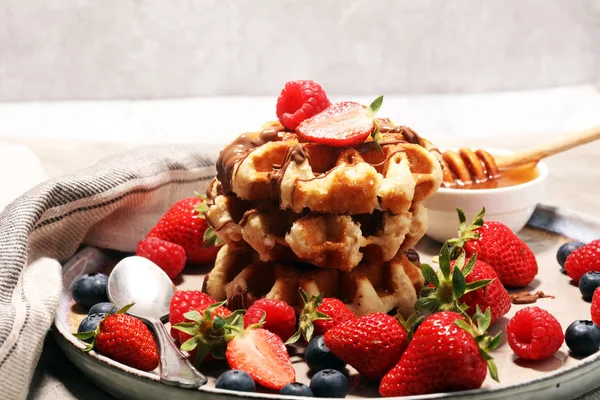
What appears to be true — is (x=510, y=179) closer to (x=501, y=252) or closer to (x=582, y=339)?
(x=501, y=252)

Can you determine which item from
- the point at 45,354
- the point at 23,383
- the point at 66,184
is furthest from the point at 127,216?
the point at 23,383

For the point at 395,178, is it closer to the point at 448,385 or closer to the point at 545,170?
the point at 448,385

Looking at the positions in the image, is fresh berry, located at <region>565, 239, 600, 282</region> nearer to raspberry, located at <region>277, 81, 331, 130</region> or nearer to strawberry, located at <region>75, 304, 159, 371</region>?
raspberry, located at <region>277, 81, 331, 130</region>

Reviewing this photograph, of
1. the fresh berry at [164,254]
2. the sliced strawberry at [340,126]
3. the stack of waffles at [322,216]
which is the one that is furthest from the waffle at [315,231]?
the fresh berry at [164,254]

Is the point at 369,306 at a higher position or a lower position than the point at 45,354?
higher

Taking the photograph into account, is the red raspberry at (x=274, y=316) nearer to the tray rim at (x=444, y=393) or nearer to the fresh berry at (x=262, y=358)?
the fresh berry at (x=262, y=358)

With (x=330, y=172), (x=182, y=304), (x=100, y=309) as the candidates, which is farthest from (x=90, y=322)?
(x=330, y=172)

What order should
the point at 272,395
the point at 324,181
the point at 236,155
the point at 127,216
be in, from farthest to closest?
the point at 127,216 → the point at 236,155 → the point at 324,181 → the point at 272,395
